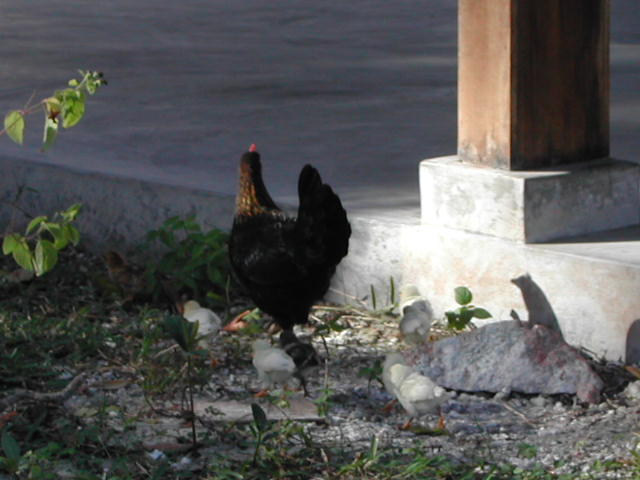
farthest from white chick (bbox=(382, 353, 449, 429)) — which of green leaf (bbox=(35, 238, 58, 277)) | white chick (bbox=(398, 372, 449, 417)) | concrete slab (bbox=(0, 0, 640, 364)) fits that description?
green leaf (bbox=(35, 238, 58, 277))

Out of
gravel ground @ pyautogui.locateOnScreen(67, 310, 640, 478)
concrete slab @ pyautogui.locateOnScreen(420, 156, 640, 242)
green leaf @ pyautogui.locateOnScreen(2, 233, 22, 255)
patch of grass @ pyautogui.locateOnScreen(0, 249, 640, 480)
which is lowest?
gravel ground @ pyautogui.locateOnScreen(67, 310, 640, 478)

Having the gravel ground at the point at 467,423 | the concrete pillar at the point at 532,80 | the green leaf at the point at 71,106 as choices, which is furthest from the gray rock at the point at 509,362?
the green leaf at the point at 71,106

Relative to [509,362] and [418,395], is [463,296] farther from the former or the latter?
[418,395]

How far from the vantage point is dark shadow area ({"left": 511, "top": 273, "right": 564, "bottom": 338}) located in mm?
4715

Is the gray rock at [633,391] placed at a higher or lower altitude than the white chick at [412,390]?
lower

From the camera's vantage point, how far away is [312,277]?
4531mm

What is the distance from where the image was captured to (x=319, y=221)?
14.0 feet

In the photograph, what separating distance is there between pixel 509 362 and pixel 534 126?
96cm

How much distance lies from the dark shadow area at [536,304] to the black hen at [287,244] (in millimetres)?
731

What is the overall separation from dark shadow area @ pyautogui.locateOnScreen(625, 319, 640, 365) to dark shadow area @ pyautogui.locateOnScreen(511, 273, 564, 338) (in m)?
0.29

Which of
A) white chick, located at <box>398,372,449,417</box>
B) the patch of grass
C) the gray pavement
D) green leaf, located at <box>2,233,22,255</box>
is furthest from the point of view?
the gray pavement

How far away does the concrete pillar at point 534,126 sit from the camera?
4.75 meters

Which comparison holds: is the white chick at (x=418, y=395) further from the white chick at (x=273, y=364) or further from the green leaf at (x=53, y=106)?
the green leaf at (x=53, y=106)

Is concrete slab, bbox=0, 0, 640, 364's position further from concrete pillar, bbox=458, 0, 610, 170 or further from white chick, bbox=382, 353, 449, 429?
white chick, bbox=382, 353, 449, 429
